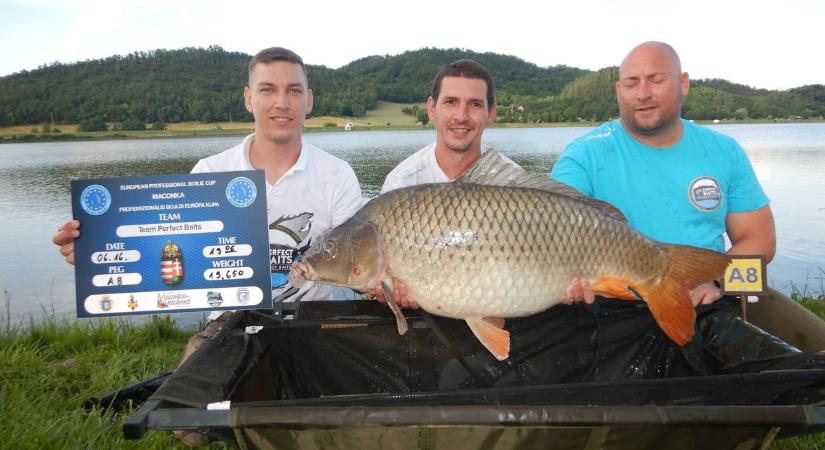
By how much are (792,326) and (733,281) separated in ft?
1.15

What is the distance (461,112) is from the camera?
2350 mm

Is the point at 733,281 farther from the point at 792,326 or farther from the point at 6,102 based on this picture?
the point at 6,102

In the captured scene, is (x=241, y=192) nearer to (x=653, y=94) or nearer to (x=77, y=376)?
(x=77, y=376)

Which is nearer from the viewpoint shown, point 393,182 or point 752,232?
point 752,232

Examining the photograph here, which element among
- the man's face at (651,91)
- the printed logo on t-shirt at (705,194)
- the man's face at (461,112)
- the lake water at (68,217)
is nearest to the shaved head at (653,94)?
the man's face at (651,91)

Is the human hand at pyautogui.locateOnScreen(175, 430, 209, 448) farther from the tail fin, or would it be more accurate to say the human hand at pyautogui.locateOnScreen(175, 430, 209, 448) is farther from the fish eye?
the tail fin

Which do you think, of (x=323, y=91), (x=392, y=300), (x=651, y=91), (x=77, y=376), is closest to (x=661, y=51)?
(x=651, y=91)

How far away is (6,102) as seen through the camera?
95.1 feet

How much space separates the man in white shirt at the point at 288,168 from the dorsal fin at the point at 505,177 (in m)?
0.73

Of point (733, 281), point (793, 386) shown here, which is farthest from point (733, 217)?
point (793, 386)

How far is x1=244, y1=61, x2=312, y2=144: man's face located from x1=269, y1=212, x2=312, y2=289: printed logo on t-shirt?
32cm

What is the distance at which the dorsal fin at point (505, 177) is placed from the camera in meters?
1.53

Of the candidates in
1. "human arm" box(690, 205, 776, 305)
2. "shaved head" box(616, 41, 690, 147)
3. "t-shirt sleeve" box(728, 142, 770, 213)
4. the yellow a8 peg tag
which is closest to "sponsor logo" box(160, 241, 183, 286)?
the yellow a8 peg tag

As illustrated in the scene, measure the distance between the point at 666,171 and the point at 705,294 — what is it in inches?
23.9
